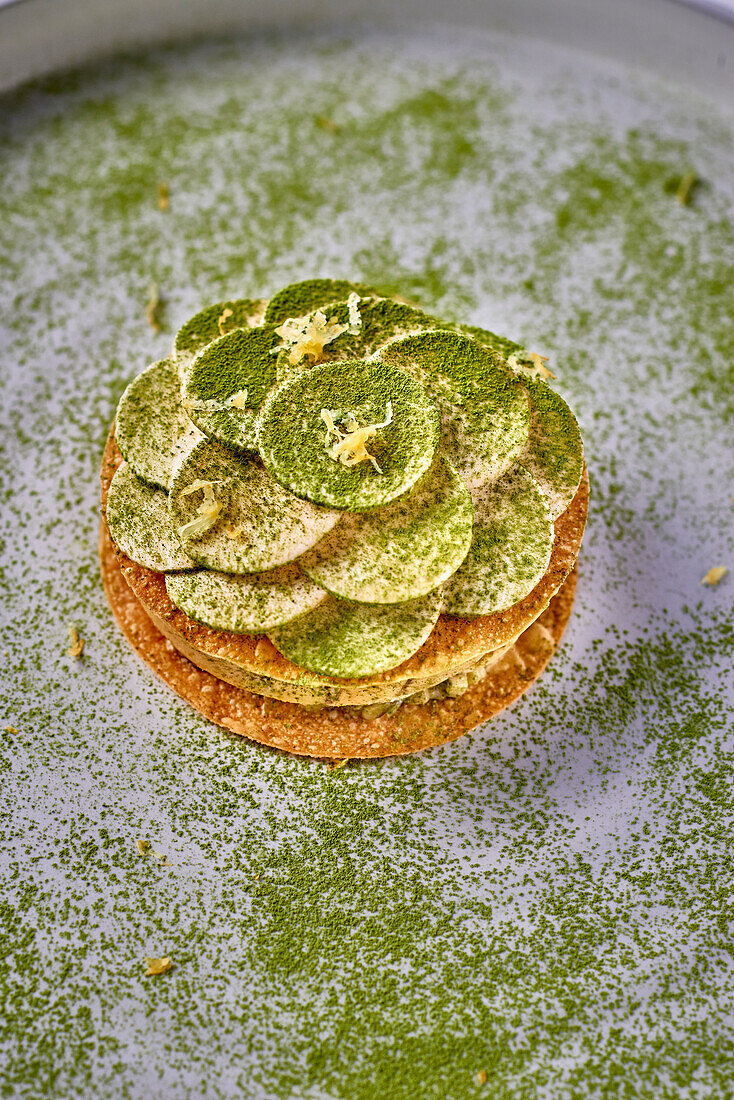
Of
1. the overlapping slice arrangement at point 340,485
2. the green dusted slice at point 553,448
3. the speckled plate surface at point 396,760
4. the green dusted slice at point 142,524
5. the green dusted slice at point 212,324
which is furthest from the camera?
the green dusted slice at point 212,324

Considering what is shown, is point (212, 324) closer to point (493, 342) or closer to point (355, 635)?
point (493, 342)

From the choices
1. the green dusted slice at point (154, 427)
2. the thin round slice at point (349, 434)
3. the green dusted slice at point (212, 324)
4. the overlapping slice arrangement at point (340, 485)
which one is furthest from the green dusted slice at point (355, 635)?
the green dusted slice at point (212, 324)

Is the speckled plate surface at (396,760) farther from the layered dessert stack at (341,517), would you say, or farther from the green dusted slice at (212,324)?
the green dusted slice at (212,324)

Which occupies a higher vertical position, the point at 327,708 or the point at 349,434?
the point at 349,434

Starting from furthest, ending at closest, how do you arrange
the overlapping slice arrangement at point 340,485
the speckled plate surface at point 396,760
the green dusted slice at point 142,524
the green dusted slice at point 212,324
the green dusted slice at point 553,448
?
1. the green dusted slice at point 212,324
2. the green dusted slice at point 553,448
3. the green dusted slice at point 142,524
4. the overlapping slice arrangement at point 340,485
5. the speckled plate surface at point 396,760

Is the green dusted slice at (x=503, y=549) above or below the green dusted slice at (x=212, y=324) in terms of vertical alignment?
below

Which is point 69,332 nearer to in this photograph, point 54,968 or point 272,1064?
point 54,968

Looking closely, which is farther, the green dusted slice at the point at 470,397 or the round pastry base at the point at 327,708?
the round pastry base at the point at 327,708

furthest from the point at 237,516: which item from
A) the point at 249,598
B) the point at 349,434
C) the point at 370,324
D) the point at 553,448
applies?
the point at 553,448
